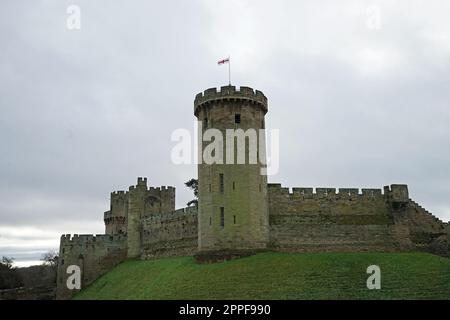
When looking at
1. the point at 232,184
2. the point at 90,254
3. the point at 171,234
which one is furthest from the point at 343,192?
the point at 90,254

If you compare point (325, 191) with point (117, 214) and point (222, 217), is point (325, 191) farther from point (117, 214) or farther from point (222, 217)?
point (117, 214)

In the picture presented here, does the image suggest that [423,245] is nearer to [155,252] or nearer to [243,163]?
[243,163]

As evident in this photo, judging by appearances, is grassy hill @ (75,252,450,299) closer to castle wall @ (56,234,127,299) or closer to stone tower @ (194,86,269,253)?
stone tower @ (194,86,269,253)

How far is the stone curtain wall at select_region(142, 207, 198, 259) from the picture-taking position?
151ft

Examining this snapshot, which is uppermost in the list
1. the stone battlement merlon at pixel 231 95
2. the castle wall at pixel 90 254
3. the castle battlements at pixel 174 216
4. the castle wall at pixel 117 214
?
the stone battlement merlon at pixel 231 95

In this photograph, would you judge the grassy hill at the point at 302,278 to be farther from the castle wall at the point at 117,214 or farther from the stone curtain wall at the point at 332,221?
the castle wall at the point at 117,214

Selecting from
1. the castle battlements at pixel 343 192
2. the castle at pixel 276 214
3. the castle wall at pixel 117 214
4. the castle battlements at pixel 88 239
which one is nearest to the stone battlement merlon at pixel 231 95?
the castle at pixel 276 214

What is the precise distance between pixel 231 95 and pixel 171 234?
1588cm

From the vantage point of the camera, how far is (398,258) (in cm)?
3509

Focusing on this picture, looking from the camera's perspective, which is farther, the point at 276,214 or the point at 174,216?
the point at 174,216

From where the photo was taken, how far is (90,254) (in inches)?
2164

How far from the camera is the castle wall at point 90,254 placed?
178ft

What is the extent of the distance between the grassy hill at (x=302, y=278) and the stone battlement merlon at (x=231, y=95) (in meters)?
11.3
